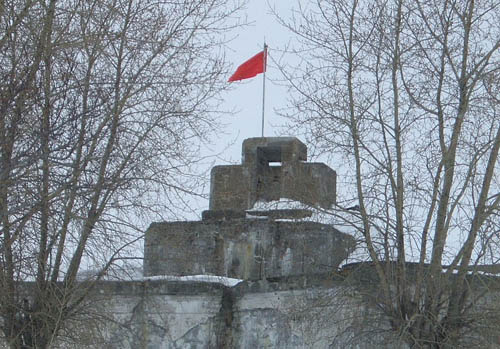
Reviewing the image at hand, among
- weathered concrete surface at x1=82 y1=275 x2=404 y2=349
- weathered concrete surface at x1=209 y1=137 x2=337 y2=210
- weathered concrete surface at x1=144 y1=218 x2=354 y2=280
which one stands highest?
weathered concrete surface at x1=209 y1=137 x2=337 y2=210

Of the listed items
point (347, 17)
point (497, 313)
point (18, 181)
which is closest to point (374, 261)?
point (497, 313)

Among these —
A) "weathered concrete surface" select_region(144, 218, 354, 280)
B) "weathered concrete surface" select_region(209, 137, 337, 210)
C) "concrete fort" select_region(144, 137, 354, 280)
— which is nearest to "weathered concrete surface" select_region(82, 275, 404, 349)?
"concrete fort" select_region(144, 137, 354, 280)

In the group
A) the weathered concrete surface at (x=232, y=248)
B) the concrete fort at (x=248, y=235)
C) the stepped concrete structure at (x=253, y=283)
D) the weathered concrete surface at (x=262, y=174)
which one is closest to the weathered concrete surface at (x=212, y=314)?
the stepped concrete structure at (x=253, y=283)

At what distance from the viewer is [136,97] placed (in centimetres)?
1143

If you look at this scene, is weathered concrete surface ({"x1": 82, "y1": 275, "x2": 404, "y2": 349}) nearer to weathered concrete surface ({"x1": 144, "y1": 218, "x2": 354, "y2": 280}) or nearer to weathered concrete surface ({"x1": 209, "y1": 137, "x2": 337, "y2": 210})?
weathered concrete surface ({"x1": 144, "y1": 218, "x2": 354, "y2": 280})

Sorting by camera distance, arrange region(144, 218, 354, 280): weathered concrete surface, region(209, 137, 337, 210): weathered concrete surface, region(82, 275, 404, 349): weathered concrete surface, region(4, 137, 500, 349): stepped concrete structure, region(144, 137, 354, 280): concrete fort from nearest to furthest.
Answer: region(4, 137, 500, 349): stepped concrete structure < region(82, 275, 404, 349): weathered concrete surface < region(144, 137, 354, 280): concrete fort < region(144, 218, 354, 280): weathered concrete surface < region(209, 137, 337, 210): weathered concrete surface

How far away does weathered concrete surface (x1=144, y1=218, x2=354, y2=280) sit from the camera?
53.4ft

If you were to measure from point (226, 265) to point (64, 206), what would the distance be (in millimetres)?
7128

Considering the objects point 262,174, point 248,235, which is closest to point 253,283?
point 248,235

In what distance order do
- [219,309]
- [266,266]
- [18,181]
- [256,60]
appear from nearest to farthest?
[18,181] < [219,309] < [266,266] < [256,60]

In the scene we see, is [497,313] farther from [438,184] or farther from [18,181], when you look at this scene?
[18,181]

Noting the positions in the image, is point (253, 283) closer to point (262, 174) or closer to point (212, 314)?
point (212, 314)

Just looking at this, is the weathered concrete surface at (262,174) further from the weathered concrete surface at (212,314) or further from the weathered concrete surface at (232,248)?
the weathered concrete surface at (212,314)

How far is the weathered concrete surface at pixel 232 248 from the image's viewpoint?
1628 cm
